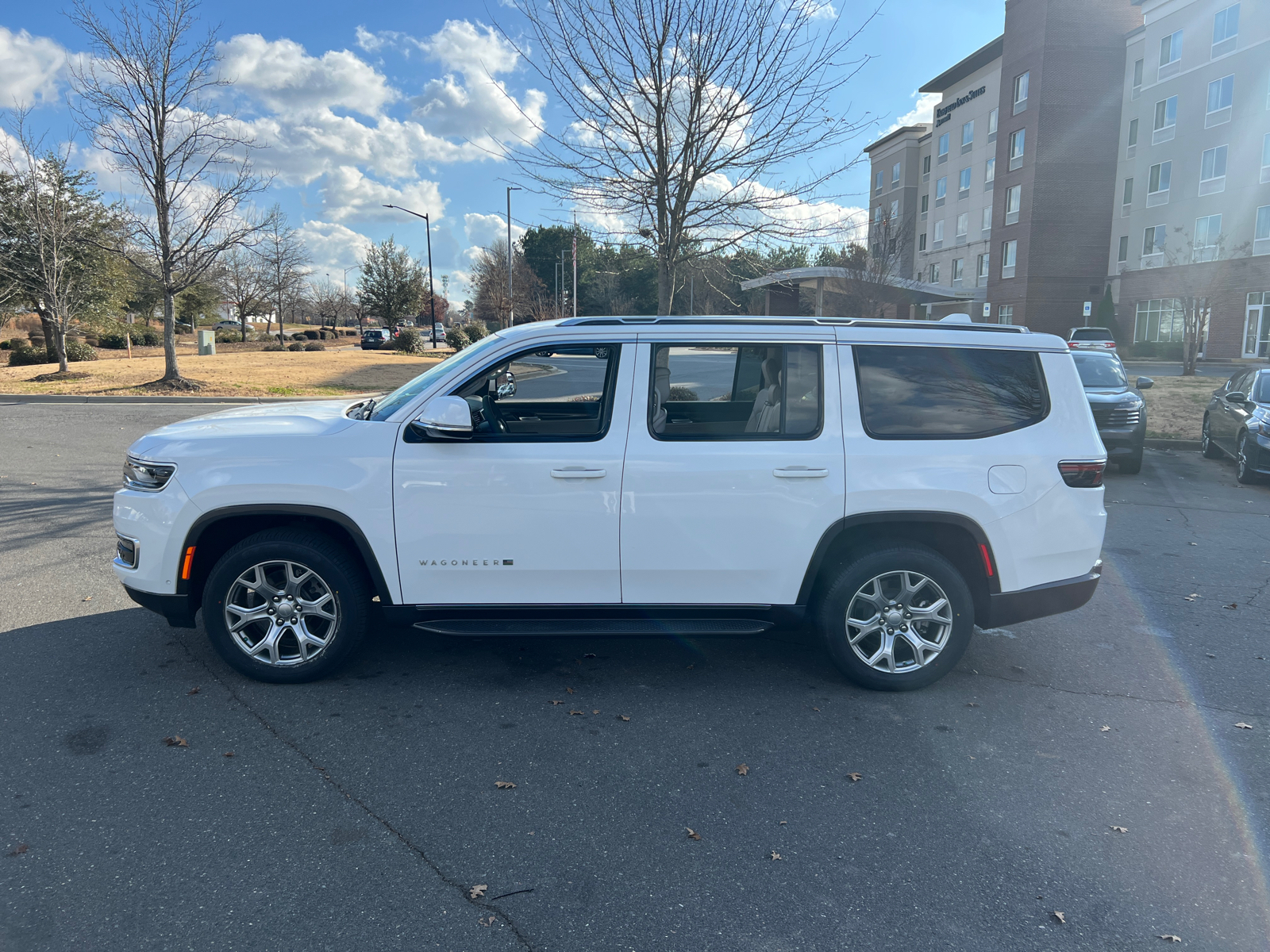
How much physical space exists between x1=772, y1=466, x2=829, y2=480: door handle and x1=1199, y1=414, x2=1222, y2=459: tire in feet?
38.0

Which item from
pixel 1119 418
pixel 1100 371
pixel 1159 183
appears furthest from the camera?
pixel 1159 183

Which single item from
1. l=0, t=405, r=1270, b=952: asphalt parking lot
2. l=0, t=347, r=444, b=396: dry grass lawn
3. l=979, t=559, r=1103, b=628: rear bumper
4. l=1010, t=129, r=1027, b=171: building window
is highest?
l=1010, t=129, r=1027, b=171: building window

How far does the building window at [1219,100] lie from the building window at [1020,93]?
30.2ft

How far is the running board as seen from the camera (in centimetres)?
428

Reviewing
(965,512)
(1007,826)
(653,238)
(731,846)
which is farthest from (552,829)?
(653,238)

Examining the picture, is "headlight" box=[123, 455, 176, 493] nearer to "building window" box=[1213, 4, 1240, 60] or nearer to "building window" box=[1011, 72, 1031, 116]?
"building window" box=[1213, 4, 1240, 60]

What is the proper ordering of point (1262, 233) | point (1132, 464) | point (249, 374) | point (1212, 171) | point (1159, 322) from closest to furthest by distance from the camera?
point (1132, 464)
point (249, 374)
point (1262, 233)
point (1212, 171)
point (1159, 322)

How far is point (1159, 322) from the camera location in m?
44.2

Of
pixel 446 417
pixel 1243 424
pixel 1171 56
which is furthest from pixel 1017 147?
pixel 446 417

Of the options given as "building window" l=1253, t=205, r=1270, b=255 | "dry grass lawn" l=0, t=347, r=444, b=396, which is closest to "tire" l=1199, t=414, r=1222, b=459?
"dry grass lawn" l=0, t=347, r=444, b=396

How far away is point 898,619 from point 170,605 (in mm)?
3735

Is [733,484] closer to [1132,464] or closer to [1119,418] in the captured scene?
[1119,418]

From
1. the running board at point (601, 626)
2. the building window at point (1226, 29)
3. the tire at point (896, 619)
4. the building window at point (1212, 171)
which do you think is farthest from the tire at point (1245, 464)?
the building window at point (1226, 29)

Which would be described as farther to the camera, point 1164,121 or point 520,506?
point 1164,121
